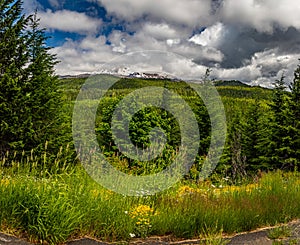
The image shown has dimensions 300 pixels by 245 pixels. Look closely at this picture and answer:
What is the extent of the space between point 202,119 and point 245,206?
71.2ft

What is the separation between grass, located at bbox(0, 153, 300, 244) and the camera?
429cm

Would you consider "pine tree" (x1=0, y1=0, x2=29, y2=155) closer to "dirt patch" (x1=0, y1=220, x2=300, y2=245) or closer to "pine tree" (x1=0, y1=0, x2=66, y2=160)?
"pine tree" (x1=0, y1=0, x2=66, y2=160)

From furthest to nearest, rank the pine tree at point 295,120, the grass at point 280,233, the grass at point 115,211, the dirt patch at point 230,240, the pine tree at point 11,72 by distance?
the pine tree at point 295,120 < the pine tree at point 11,72 < the grass at point 280,233 < the grass at point 115,211 < the dirt patch at point 230,240

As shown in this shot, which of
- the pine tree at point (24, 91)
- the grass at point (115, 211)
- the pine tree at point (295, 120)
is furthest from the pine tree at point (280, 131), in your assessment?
the grass at point (115, 211)

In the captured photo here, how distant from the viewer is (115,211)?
482 centimetres

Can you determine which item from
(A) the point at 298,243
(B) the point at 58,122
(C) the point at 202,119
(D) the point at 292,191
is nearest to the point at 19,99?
(B) the point at 58,122

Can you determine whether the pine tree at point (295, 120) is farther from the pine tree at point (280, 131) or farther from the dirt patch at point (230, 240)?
the dirt patch at point (230, 240)

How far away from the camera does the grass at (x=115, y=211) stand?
429cm

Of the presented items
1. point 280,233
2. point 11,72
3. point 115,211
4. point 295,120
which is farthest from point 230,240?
point 295,120

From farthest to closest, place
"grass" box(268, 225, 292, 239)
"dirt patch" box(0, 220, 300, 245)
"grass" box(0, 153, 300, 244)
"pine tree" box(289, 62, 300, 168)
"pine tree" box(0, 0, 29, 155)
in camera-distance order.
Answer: "pine tree" box(289, 62, 300, 168), "pine tree" box(0, 0, 29, 155), "grass" box(268, 225, 292, 239), "grass" box(0, 153, 300, 244), "dirt patch" box(0, 220, 300, 245)

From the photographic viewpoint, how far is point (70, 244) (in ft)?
14.0

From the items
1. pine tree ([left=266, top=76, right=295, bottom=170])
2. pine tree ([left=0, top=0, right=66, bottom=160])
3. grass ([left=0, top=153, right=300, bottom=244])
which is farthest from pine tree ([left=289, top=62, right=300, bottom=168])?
grass ([left=0, top=153, right=300, bottom=244])

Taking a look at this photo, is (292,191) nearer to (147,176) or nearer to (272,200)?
(272,200)

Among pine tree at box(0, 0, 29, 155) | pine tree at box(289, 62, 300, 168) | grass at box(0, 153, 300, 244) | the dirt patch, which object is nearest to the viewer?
the dirt patch
